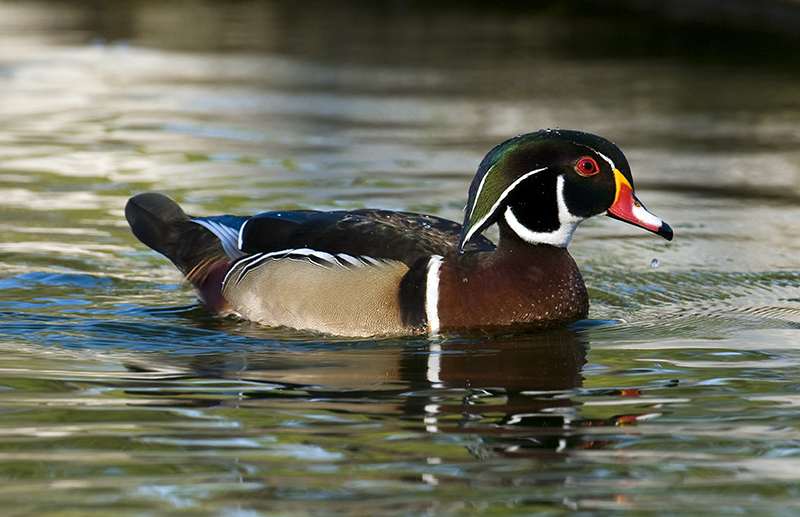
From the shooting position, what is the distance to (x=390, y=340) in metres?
6.34

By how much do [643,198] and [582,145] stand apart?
365cm

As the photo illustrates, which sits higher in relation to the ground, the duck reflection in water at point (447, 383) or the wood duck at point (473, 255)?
the wood duck at point (473, 255)

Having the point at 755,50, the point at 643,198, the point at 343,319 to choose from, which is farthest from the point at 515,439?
the point at 755,50

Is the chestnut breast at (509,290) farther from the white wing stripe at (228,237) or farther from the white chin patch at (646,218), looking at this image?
the white wing stripe at (228,237)

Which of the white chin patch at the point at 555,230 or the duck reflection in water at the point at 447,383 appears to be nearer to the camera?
the duck reflection in water at the point at 447,383

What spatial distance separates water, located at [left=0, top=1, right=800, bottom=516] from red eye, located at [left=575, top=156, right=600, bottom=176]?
821mm

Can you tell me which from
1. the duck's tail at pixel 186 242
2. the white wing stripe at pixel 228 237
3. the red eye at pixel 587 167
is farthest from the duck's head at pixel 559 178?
the duck's tail at pixel 186 242

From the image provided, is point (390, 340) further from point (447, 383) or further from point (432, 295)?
point (447, 383)

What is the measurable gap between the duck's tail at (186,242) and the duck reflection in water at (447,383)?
1.04 meters

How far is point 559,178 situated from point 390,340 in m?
1.19

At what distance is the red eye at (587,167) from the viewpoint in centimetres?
637

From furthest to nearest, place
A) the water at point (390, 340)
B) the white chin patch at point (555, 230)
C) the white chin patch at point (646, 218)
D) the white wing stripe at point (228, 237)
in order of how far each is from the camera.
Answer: the white wing stripe at point (228, 237), the white chin patch at point (555, 230), the white chin patch at point (646, 218), the water at point (390, 340)

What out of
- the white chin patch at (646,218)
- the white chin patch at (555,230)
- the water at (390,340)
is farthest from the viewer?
the white chin patch at (555,230)

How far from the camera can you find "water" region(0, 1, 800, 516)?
165 inches
